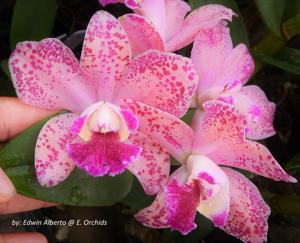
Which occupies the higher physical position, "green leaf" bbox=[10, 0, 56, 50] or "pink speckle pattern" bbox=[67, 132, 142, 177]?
"green leaf" bbox=[10, 0, 56, 50]

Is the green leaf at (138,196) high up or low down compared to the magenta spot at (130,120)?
down

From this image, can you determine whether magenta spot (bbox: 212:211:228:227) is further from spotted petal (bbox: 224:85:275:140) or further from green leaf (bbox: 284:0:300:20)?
green leaf (bbox: 284:0:300:20)

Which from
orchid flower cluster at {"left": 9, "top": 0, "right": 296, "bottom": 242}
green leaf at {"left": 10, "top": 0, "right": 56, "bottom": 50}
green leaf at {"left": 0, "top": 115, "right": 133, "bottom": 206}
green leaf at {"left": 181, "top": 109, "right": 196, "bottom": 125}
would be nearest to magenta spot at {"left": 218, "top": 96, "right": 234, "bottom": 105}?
orchid flower cluster at {"left": 9, "top": 0, "right": 296, "bottom": 242}

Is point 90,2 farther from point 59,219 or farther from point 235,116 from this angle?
point 235,116

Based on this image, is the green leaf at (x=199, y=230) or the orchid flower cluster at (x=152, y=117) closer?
the orchid flower cluster at (x=152, y=117)

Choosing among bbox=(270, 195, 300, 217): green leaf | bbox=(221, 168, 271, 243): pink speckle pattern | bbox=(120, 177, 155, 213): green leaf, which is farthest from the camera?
bbox=(270, 195, 300, 217): green leaf

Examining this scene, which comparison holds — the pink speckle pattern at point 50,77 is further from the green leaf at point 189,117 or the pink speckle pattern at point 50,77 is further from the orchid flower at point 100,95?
the green leaf at point 189,117

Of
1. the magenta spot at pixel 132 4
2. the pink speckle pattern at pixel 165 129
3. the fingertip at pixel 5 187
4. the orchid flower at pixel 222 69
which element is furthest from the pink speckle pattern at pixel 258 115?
the fingertip at pixel 5 187
